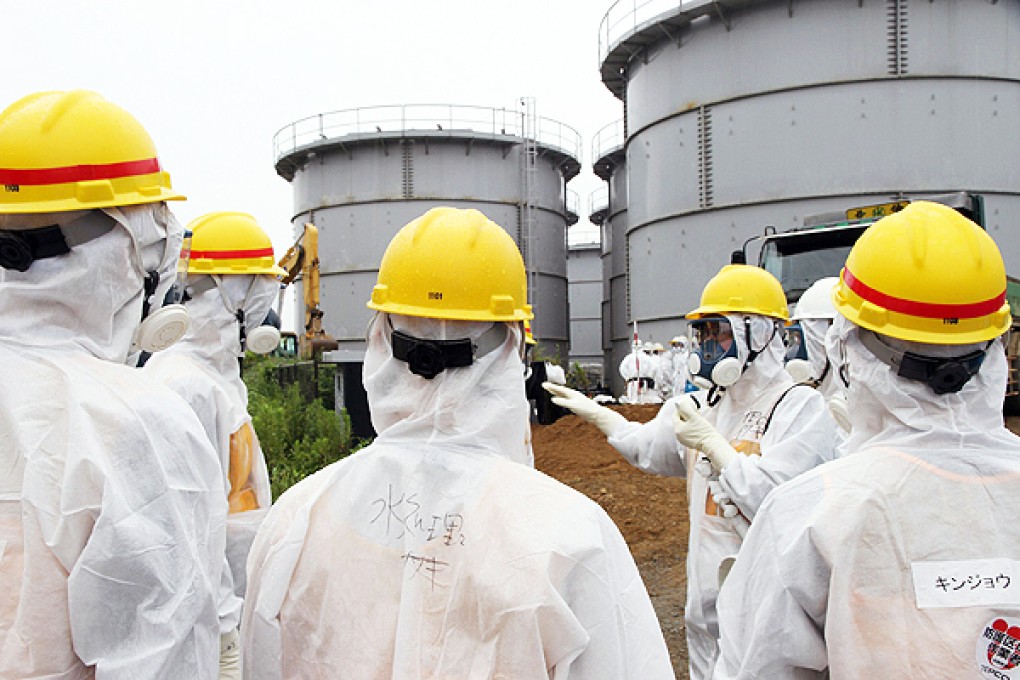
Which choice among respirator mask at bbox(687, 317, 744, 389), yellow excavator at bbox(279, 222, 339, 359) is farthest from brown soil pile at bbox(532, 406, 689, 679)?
yellow excavator at bbox(279, 222, 339, 359)

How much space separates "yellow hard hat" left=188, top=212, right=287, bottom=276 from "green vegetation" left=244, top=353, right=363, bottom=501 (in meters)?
2.99

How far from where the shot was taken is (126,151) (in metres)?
1.87

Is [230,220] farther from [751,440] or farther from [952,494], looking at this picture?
[952,494]

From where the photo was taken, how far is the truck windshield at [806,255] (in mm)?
9539

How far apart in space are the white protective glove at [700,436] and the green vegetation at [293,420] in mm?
4198

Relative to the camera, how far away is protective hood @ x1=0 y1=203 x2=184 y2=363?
1.74 meters

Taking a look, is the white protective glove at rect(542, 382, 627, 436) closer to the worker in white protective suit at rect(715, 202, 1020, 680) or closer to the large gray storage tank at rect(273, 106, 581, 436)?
the worker in white protective suit at rect(715, 202, 1020, 680)

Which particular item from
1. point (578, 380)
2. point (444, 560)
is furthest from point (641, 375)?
point (444, 560)

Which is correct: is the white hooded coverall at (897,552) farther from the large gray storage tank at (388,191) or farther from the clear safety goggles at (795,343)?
the large gray storage tank at (388,191)

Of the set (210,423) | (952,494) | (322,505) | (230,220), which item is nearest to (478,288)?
(322,505)

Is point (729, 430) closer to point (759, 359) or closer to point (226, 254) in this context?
point (759, 359)

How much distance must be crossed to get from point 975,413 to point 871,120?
570 inches

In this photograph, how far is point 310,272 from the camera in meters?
12.7

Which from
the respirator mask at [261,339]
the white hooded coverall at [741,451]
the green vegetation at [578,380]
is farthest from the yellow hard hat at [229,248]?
the green vegetation at [578,380]
